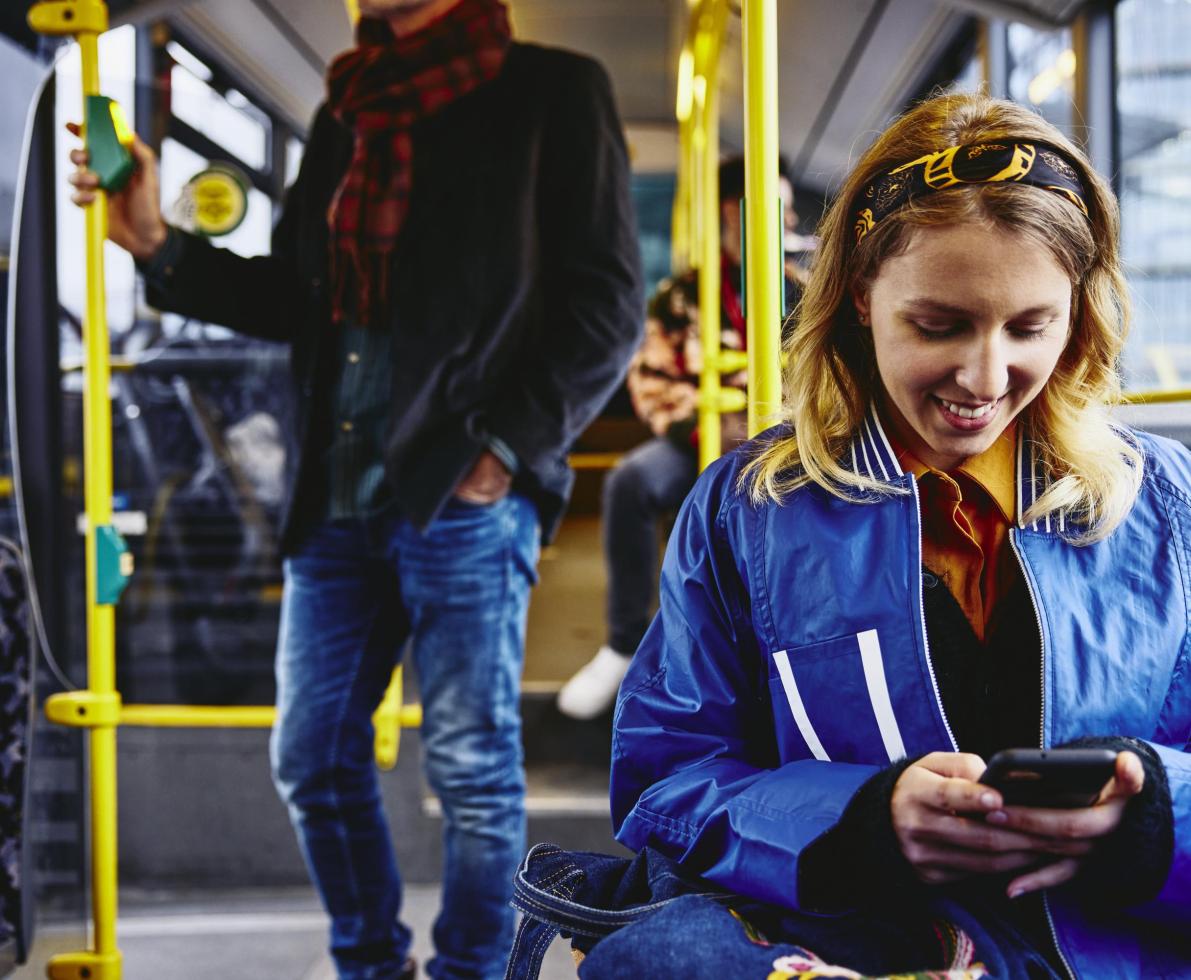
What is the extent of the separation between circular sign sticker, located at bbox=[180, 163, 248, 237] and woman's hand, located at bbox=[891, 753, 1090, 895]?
223 centimetres

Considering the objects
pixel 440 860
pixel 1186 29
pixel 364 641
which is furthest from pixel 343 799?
pixel 1186 29

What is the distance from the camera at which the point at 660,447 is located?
3.05m

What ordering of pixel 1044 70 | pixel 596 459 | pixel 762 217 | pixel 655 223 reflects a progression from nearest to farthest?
pixel 762 217
pixel 1044 70
pixel 596 459
pixel 655 223

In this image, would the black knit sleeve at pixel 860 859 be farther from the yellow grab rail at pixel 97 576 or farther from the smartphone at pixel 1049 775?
the yellow grab rail at pixel 97 576

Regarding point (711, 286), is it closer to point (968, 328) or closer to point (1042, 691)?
point (968, 328)

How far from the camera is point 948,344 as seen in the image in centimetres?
89

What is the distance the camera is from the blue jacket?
820 millimetres

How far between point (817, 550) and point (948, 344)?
0.64 ft

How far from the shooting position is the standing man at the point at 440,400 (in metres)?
1.62

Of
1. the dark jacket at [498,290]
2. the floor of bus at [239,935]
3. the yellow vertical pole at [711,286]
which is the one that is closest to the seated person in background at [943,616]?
the dark jacket at [498,290]

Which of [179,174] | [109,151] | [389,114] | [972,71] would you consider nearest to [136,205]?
[109,151]

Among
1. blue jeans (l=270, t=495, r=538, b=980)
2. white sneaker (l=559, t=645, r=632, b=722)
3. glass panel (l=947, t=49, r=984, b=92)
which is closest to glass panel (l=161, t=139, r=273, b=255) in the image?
blue jeans (l=270, t=495, r=538, b=980)

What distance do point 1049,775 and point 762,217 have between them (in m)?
0.67

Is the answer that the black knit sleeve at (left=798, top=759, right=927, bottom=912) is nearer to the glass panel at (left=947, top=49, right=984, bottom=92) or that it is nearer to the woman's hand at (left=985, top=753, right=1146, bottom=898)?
the woman's hand at (left=985, top=753, right=1146, bottom=898)
